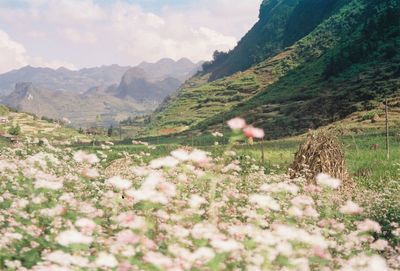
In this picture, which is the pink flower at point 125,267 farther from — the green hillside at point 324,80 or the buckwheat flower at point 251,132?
the green hillside at point 324,80

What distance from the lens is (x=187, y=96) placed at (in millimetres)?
188625

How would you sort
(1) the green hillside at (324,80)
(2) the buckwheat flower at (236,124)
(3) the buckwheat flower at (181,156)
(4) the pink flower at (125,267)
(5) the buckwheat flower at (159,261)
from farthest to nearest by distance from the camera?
(1) the green hillside at (324,80), (3) the buckwheat flower at (181,156), (2) the buckwheat flower at (236,124), (4) the pink flower at (125,267), (5) the buckwheat flower at (159,261)

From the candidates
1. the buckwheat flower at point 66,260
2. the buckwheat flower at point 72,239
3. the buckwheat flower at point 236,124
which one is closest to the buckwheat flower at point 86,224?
the buckwheat flower at point 72,239

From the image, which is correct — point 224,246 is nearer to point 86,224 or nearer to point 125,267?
point 125,267

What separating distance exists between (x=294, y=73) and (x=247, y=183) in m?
118

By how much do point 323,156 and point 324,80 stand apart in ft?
282

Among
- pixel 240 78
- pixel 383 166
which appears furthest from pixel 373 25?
pixel 383 166

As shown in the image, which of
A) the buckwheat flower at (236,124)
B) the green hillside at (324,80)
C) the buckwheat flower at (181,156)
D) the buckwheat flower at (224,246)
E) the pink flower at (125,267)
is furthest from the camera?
the green hillside at (324,80)

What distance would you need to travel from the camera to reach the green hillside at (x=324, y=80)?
76.5 m

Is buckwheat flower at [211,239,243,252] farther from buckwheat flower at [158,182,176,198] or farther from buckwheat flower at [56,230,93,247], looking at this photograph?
buckwheat flower at [56,230,93,247]

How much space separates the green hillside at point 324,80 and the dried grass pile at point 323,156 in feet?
143

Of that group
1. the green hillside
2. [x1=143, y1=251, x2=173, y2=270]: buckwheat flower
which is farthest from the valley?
the green hillside

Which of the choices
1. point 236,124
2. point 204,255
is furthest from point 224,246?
point 236,124

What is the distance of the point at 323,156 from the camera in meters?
18.6
